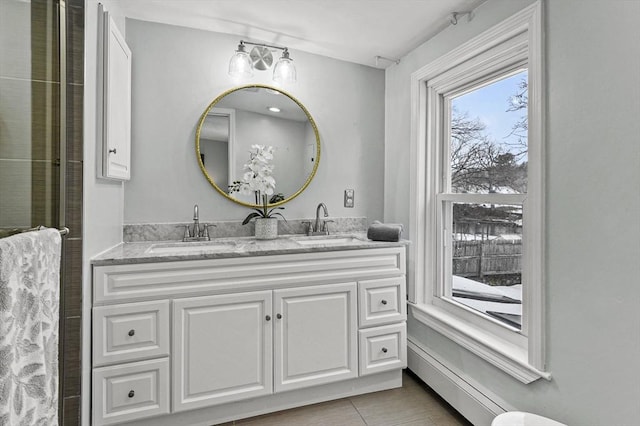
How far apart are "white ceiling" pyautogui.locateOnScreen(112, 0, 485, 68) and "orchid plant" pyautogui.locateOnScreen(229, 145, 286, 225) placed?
0.78m

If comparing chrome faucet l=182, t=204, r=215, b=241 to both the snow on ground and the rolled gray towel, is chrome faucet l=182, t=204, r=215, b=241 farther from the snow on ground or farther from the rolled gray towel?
the snow on ground

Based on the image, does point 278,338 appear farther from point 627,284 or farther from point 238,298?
point 627,284

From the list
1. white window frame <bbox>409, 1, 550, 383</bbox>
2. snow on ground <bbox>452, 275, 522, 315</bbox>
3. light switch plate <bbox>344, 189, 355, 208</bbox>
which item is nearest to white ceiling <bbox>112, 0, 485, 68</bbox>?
white window frame <bbox>409, 1, 550, 383</bbox>

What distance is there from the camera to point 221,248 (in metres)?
2.11

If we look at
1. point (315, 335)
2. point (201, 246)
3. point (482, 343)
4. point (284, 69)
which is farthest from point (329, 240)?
point (284, 69)

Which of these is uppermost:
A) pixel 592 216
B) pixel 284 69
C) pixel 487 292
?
pixel 284 69

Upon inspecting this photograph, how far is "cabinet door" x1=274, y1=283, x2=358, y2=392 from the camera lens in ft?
6.16

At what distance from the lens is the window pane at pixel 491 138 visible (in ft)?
5.65

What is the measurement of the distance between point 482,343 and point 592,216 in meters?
0.83

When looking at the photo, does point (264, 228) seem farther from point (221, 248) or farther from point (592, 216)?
point (592, 216)

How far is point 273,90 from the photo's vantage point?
241cm

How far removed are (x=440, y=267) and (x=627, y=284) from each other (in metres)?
1.14

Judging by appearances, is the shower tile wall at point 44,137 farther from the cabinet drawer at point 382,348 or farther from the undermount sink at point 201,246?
the cabinet drawer at point 382,348

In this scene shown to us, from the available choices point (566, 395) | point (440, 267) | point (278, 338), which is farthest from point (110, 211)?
point (566, 395)
